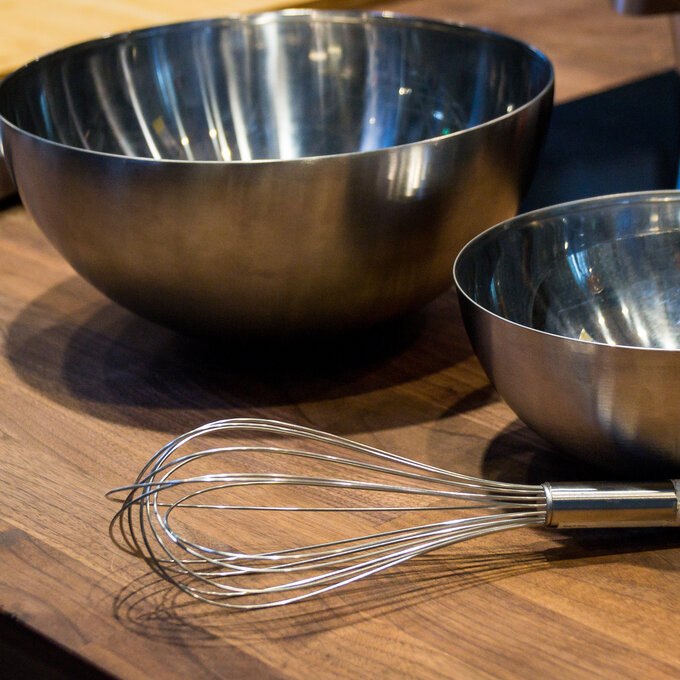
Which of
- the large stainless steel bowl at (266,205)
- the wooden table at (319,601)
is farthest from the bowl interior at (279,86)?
the wooden table at (319,601)

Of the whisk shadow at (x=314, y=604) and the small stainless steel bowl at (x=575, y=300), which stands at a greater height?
the small stainless steel bowl at (x=575, y=300)

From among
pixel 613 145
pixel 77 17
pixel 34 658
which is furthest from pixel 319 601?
pixel 77 17

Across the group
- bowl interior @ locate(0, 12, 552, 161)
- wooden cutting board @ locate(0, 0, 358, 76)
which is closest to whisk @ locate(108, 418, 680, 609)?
bowl interior @ locate(0, 12, 552, 161)

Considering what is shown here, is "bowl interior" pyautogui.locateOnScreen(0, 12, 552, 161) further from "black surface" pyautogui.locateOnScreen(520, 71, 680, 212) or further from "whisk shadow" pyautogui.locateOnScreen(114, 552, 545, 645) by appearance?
Result: "whisk shadow" pyautogui.locateOnScreen(114, 552, 545, 645)

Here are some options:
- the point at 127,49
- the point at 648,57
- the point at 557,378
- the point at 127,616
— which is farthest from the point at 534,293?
the point at 648,57

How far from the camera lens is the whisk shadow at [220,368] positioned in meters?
0.50

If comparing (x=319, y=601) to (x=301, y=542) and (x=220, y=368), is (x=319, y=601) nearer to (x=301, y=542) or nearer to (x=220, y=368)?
(x=301, y=542)

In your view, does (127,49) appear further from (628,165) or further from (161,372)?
(628,165)

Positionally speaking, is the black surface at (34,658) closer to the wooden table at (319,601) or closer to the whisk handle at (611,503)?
the wooden table at (319,601)

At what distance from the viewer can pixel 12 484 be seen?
444 millimetres

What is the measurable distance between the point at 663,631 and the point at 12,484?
0.91 feet

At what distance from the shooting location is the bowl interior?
0.65 meters

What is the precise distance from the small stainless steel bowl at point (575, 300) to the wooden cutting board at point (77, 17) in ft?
1.76

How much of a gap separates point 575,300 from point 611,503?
0.14 meters
